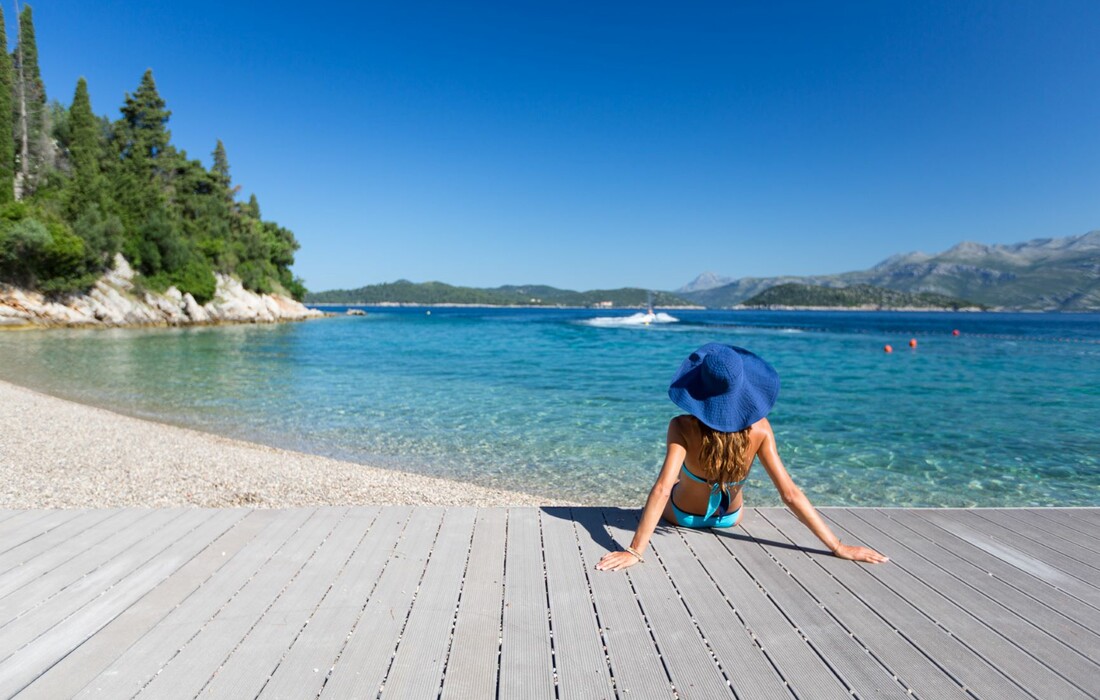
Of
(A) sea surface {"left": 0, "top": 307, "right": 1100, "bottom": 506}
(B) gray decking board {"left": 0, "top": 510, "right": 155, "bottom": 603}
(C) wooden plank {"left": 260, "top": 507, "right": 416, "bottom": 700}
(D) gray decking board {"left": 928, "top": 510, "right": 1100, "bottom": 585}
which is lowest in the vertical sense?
(A) sea surface {"left": 0, "top": 307, "right": 1100, "bottom": 506}

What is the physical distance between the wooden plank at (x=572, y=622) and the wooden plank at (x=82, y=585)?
8.95 feet

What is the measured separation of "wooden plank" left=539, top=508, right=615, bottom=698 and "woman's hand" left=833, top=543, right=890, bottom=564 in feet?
6.14

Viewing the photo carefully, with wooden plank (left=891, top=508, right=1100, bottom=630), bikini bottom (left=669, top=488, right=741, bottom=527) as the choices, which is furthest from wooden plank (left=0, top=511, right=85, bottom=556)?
wooden plank (left=891, top=508, right=1100, bottom=630)

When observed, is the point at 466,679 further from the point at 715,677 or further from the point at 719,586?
the point at 719,586

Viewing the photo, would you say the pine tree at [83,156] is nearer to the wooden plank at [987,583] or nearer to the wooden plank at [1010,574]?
the wooden plank at [987,583]

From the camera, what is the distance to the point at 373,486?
8.04 m

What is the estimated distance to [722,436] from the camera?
3941mm

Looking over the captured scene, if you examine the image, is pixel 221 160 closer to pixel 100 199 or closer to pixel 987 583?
pixel 100 199

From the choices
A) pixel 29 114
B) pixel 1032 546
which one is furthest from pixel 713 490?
pixel 29 114

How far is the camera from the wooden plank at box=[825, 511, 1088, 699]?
2.67 m

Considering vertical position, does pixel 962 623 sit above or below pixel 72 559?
below

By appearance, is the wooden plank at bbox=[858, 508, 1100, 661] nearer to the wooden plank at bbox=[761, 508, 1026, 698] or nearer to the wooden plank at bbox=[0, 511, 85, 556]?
the wooden plank at bbox=[761, 508, 1026, 698]

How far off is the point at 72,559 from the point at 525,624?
3190mm

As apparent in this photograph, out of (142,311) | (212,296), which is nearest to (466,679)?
(142,311)
